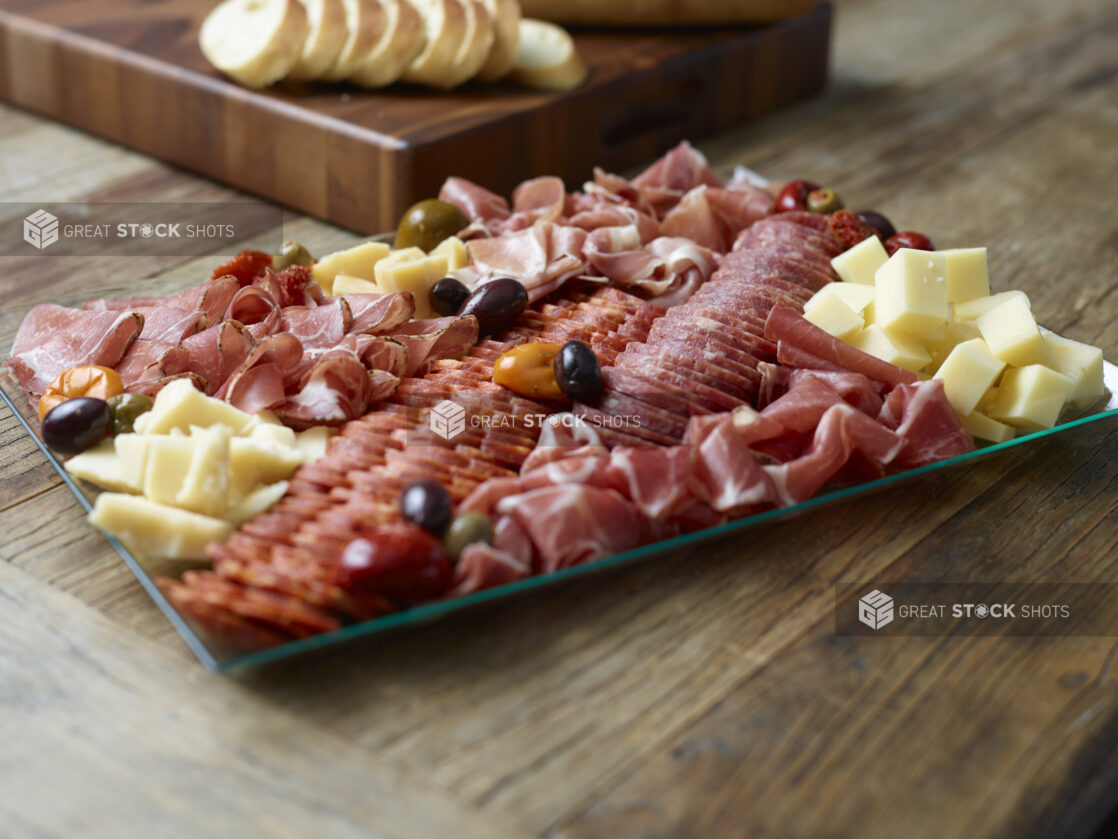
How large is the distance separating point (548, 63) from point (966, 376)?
1335mm

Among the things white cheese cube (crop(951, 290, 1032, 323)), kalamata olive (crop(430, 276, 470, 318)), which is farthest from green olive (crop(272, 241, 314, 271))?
white cheese cube (crop(951, 290, 1032, 323))

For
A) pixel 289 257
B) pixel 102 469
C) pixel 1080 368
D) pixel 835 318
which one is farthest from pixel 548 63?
pixel 102 469

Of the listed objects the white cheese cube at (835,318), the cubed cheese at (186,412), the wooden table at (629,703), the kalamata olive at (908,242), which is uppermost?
the kalamata olive at (908,242)

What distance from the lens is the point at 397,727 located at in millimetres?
1178

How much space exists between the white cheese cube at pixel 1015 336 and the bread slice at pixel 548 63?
1226 mm

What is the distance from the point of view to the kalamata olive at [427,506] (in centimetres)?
130

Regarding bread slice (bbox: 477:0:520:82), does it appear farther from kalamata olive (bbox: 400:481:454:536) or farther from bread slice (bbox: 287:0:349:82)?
kalamata olive (bbox: 400:481:454:536)

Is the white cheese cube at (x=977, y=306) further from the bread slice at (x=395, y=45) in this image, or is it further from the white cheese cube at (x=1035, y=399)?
the bread slice at (x=395, y=45)

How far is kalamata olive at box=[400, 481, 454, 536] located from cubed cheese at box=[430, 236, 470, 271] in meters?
0.70

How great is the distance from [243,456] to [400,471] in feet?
0.61

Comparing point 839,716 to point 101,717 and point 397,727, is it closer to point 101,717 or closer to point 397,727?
point 397,727

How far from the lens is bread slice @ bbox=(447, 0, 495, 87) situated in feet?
7.95

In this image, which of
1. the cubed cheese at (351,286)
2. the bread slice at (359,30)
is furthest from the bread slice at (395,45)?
the cubed cheese at (351,286)

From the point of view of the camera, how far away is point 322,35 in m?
2.36
